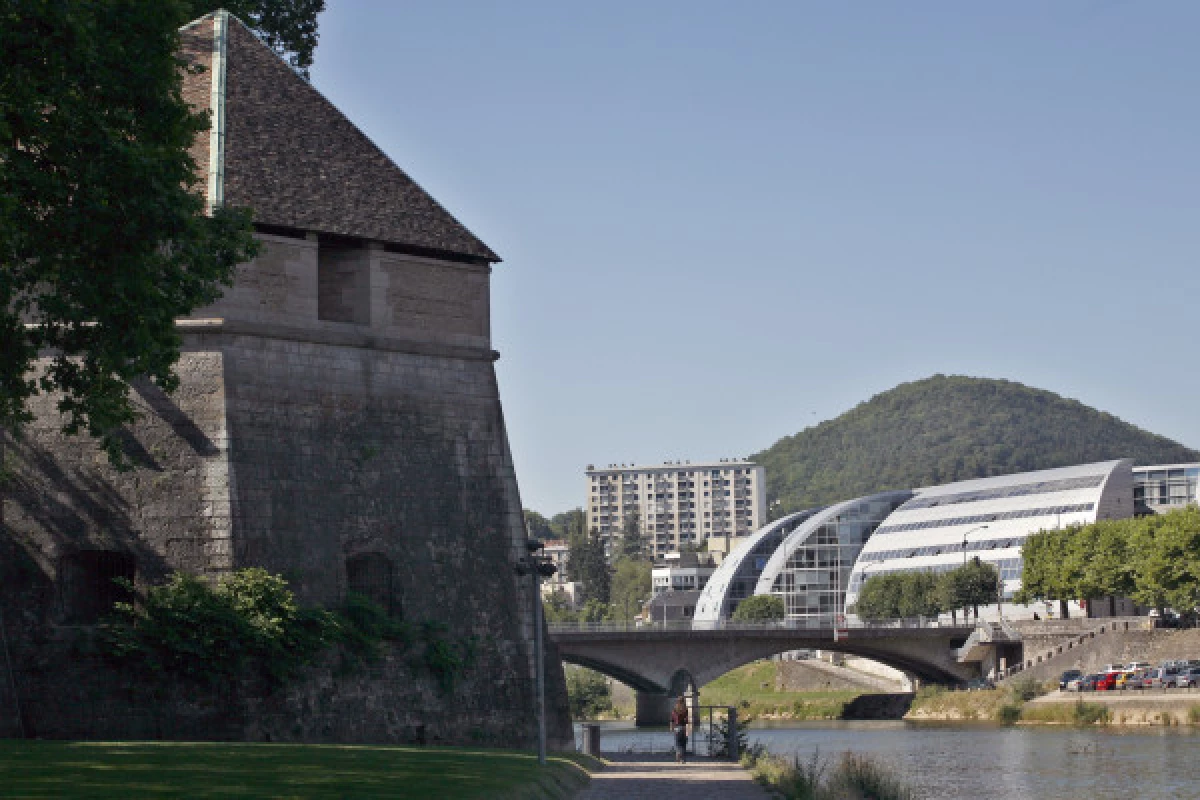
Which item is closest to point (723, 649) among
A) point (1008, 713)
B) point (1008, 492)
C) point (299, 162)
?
point (1008, 713)

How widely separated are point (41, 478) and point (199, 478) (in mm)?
2930

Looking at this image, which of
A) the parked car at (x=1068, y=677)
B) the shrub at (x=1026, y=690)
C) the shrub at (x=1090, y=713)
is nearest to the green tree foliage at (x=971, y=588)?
the parked car at (x=1068, y=677)

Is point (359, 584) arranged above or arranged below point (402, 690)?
above

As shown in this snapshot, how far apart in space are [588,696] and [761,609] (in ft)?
93.8

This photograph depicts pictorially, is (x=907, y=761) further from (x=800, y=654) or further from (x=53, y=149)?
(x=800, y=654)

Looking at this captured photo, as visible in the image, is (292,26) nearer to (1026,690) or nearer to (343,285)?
(343,285)

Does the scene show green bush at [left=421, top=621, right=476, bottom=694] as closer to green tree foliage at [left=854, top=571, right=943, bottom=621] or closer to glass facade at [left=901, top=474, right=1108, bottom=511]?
green tree foliage at [left=854, top=571, right=943, bottom=621]

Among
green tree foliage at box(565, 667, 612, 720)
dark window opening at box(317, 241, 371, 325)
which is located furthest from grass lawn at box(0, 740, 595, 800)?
green tree foliage at box(565, 667, 612, 720)

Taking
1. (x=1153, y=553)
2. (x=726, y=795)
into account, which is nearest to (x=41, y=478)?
(x=726, y=795)

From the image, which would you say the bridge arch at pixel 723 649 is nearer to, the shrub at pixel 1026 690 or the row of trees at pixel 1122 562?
the row of trees at pixel 1122 562

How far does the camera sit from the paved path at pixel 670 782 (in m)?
27.0

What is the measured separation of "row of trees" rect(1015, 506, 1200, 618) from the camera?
85000 mm

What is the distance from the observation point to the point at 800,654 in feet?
472

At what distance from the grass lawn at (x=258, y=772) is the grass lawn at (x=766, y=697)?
74.5 meters
